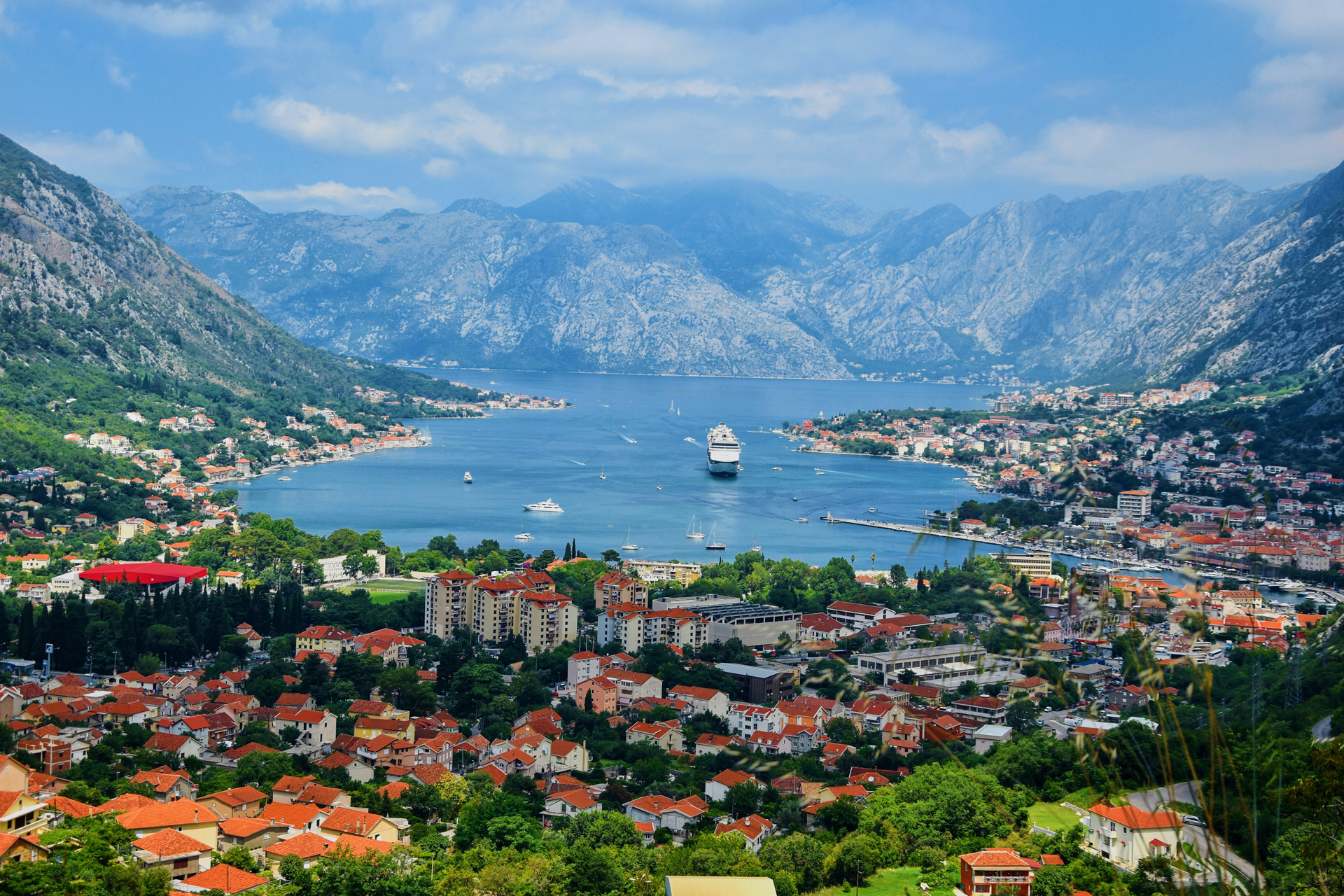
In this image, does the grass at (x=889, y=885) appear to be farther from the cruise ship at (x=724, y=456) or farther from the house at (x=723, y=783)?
the cruise ship at (x=724, y=456)

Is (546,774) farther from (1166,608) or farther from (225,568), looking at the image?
(225,568)

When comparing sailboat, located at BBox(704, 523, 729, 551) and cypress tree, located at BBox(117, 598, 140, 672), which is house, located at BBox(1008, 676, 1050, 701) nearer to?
cypress tree, located at BBox(117, 598, 140, 672)

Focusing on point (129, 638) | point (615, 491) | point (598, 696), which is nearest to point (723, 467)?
point (615, 491)

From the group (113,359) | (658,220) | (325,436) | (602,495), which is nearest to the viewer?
(602,495)

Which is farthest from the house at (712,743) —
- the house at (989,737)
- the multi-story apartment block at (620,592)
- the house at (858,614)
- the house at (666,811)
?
the multi-story apartment block at (620,592)

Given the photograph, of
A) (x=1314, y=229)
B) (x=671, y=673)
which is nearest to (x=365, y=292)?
(x=1314, y=229)
